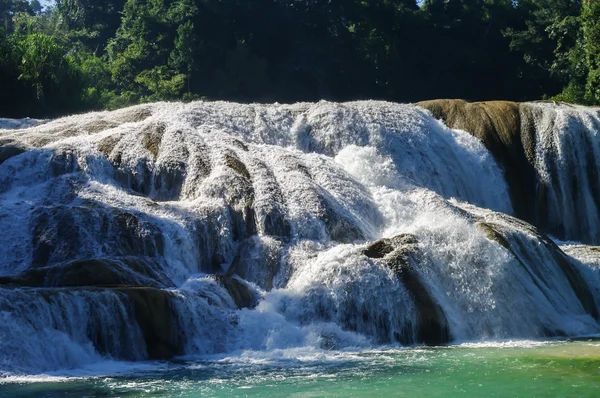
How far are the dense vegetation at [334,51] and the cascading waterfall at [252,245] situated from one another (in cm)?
2286

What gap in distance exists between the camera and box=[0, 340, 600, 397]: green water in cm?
1449

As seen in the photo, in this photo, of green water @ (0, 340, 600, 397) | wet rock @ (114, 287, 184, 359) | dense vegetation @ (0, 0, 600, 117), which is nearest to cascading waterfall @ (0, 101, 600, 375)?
wet rock @ (114, 287, 184, 359)

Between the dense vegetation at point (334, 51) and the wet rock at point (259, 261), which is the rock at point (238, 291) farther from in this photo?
the dense vegetation at point (334, 51)

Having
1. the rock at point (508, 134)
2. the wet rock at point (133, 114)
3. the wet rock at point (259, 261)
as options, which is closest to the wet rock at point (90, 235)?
the wet rock at point (259, 261)

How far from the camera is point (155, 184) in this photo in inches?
993

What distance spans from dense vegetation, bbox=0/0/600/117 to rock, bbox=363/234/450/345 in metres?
30.4

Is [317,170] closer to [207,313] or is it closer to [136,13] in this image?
[207,313]

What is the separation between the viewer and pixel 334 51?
55.7m

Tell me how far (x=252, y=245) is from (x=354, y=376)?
708 centimetres

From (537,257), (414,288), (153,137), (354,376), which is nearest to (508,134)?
(537,257)

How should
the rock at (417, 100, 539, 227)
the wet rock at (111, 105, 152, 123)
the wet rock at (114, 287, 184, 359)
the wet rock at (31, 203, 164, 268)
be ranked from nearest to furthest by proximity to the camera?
the wet rock at (114, 287, 184, 359), the wet rock at (31, 203, 164, 268), the wet rock at (111, 105, 152, 123), the rock at (417, 100, 539, 227)

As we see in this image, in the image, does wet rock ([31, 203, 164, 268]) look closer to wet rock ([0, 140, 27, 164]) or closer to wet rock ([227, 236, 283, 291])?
wet rock ([227, 236, 283, 291])

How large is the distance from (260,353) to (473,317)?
534cm

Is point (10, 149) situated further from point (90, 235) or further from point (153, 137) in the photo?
point (90, 235)
